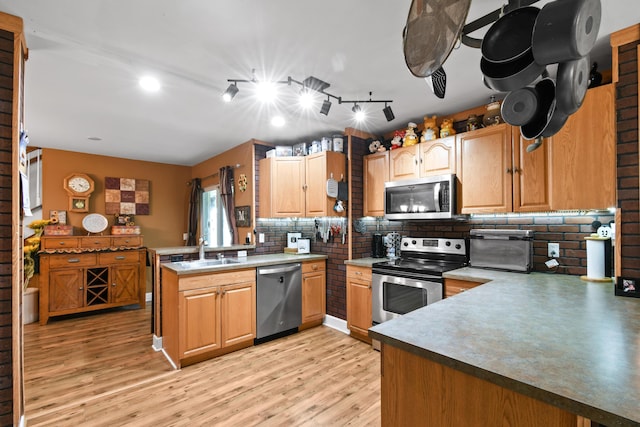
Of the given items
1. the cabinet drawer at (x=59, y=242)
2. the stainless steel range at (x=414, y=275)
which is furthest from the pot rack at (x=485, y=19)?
the cabinet drawer at (x=59, y=242)

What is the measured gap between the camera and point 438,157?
300 cm

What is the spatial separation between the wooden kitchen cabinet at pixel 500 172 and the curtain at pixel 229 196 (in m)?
3.04

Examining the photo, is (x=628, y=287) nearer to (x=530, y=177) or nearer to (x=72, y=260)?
(x=530, y=177)

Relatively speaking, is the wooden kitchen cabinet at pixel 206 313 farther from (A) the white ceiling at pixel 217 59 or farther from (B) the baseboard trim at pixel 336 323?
(A) the white ceiling at pixel 217 59

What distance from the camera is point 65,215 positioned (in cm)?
460

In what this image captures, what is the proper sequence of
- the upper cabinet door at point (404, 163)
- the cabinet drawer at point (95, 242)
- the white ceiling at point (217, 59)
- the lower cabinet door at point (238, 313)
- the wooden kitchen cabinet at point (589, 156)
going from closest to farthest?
the white ceiling at point (217, 59)
the wooden kitchen cabinet at point (589, 156)
the lower cabinet door at point (238, 313)
the upper cabinet door at point (404, 163)
the cabinet drawer at point (95, 242)

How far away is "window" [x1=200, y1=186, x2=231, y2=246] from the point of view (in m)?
5.27

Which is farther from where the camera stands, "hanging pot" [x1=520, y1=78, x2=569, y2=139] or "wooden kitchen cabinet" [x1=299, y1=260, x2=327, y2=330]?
"wooden kitchen cabinet" [x1=299, y1=260, x2=327, y2=330]

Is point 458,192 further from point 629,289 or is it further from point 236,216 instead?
point 236,216

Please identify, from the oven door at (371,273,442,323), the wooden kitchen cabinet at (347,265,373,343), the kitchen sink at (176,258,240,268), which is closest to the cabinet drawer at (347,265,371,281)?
the wooden kitchen cabinet at (347,265,373,343)

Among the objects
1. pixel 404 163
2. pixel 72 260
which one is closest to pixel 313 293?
pixel 404 163

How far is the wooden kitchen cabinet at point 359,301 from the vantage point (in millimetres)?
3297

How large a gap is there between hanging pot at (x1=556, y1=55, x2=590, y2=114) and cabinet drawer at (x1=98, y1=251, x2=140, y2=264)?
524 cm

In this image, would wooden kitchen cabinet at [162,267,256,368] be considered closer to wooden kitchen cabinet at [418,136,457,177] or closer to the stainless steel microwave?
the stainless steel microwave
